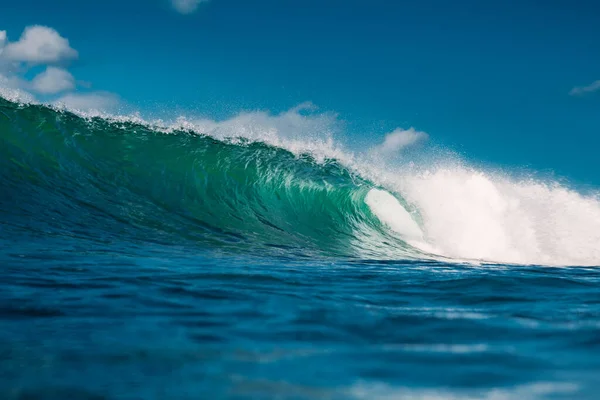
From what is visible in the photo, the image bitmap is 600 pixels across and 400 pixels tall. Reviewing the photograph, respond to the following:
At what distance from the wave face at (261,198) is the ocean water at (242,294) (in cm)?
7

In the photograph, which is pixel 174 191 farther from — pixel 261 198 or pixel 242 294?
pixel 242 294

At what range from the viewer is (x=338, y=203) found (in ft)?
40.0

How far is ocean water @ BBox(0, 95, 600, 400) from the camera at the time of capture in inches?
70.6

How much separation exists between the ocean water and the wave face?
0.21 ft

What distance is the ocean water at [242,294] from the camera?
5.88ft

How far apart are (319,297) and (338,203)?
882 cm

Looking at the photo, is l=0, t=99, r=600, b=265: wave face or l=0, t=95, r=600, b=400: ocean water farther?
l=0, t=99, r=600, b=265: wave face

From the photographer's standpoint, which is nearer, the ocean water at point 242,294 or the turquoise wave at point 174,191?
the ocean water at point 242,294

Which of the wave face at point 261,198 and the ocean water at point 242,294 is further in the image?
the wave face at point 261,198

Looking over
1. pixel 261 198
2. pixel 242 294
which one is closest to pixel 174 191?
pixel 261 198

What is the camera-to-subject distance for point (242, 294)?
3.42m

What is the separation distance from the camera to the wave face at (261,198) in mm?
7875

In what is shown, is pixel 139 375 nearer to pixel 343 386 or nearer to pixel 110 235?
pixel 343 386

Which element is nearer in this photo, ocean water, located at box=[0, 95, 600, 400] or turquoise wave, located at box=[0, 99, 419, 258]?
ocean water, located at box=[0, 95, 600, 400]
